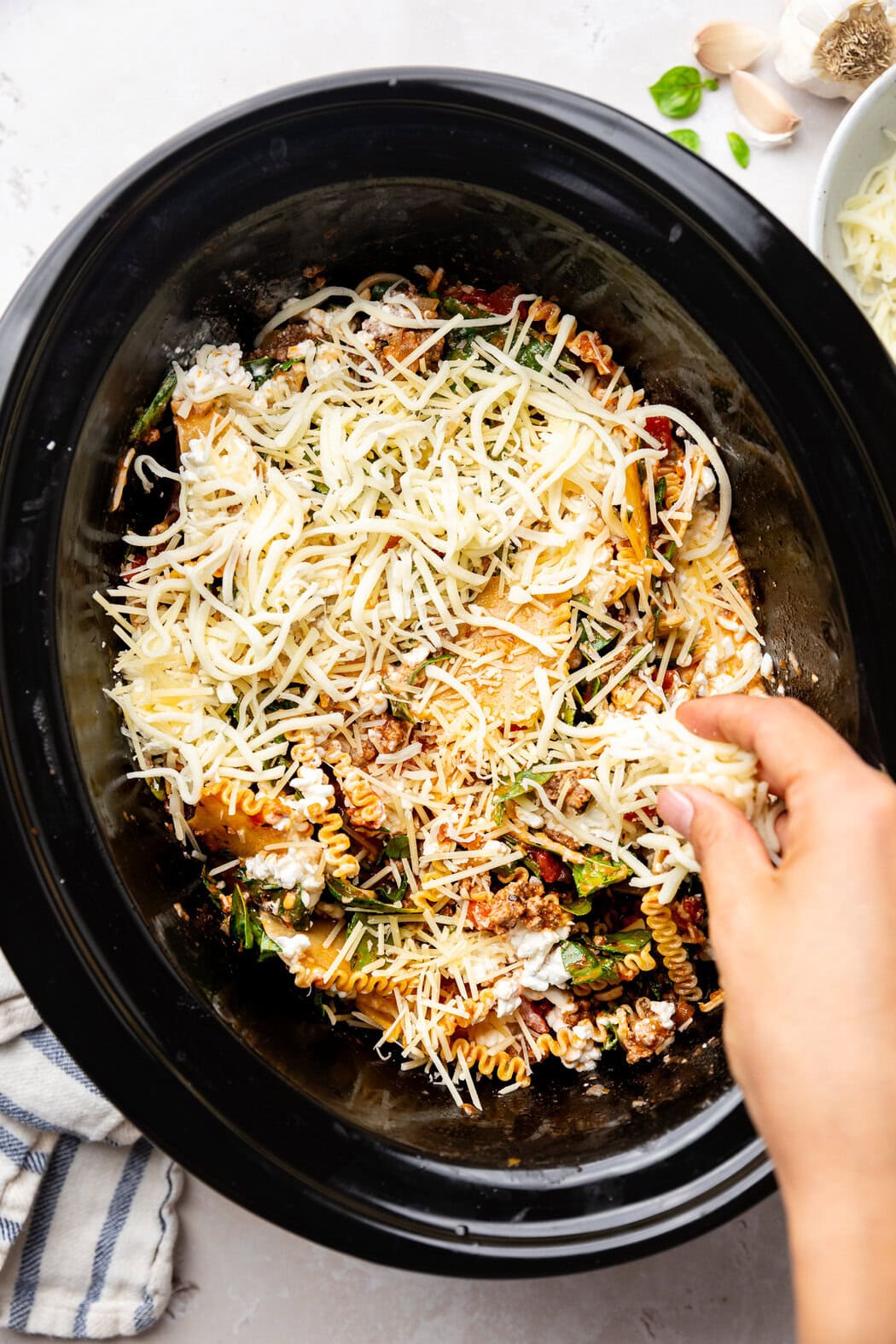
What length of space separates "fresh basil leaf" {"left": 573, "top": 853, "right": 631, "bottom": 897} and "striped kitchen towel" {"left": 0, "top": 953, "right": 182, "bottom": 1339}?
1.03 m

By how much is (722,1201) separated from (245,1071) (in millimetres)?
714

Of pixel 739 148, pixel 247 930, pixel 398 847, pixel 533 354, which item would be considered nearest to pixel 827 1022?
pixel 398 847

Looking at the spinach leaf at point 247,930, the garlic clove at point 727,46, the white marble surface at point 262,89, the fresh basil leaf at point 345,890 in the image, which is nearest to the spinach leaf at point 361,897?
the fresh basil leaf at point 345,890

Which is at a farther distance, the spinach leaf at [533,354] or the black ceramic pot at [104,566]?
the spinach leaf at [533,354]

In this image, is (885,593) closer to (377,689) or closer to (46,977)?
(377,689)

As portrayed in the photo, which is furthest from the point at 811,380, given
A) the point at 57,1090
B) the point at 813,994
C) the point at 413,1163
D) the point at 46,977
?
the point at 57,1090

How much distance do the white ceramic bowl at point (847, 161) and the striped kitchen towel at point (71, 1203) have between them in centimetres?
209

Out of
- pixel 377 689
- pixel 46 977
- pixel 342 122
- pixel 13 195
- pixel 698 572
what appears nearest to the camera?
pixel 46 977

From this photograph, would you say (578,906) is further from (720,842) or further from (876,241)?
(876,241)

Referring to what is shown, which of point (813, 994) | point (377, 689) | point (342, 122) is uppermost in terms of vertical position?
point (342, 122)

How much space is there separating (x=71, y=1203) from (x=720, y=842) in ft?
5.30

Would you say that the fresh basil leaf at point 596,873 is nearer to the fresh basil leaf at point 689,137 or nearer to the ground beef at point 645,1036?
the ground beef at point 645,1036

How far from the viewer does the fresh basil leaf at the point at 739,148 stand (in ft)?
6.91

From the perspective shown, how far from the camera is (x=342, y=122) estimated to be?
1.57m
